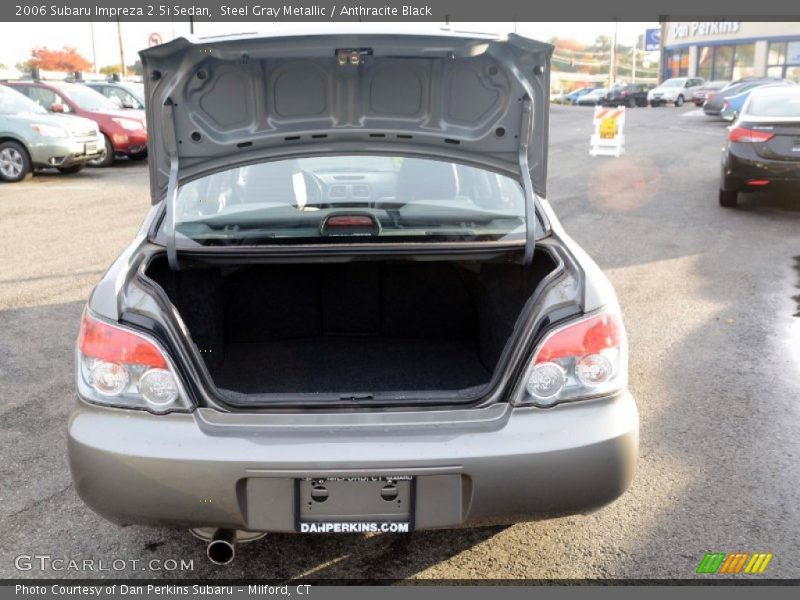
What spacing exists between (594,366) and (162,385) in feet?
4.59

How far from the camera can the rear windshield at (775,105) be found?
31.9ft

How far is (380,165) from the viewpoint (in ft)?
11.8

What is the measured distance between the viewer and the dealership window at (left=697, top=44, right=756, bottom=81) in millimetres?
43812

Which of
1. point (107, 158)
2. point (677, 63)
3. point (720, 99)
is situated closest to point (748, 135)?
point (107, 158)

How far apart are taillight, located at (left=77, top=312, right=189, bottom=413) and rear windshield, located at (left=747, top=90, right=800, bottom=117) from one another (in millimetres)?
9283

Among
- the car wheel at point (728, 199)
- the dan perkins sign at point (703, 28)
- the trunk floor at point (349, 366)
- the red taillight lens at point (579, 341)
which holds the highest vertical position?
the dan perkins sign at point (703, 28)

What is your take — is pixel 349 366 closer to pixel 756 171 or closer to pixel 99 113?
pixel 756 171

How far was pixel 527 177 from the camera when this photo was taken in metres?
3.18

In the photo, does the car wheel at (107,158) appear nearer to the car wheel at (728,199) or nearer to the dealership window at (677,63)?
the car wheel at (728,199)

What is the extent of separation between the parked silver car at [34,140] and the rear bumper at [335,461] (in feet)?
40.7

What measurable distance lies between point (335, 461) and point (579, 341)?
89 centimetres

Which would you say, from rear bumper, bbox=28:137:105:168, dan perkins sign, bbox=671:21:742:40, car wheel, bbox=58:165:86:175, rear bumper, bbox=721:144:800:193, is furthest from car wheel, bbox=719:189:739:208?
dan perkins sign, bbox=671:21:742:40

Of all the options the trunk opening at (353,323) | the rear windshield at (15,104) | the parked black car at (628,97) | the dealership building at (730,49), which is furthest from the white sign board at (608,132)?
the dealership building at (730,49)

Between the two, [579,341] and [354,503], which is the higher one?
[579,341]
